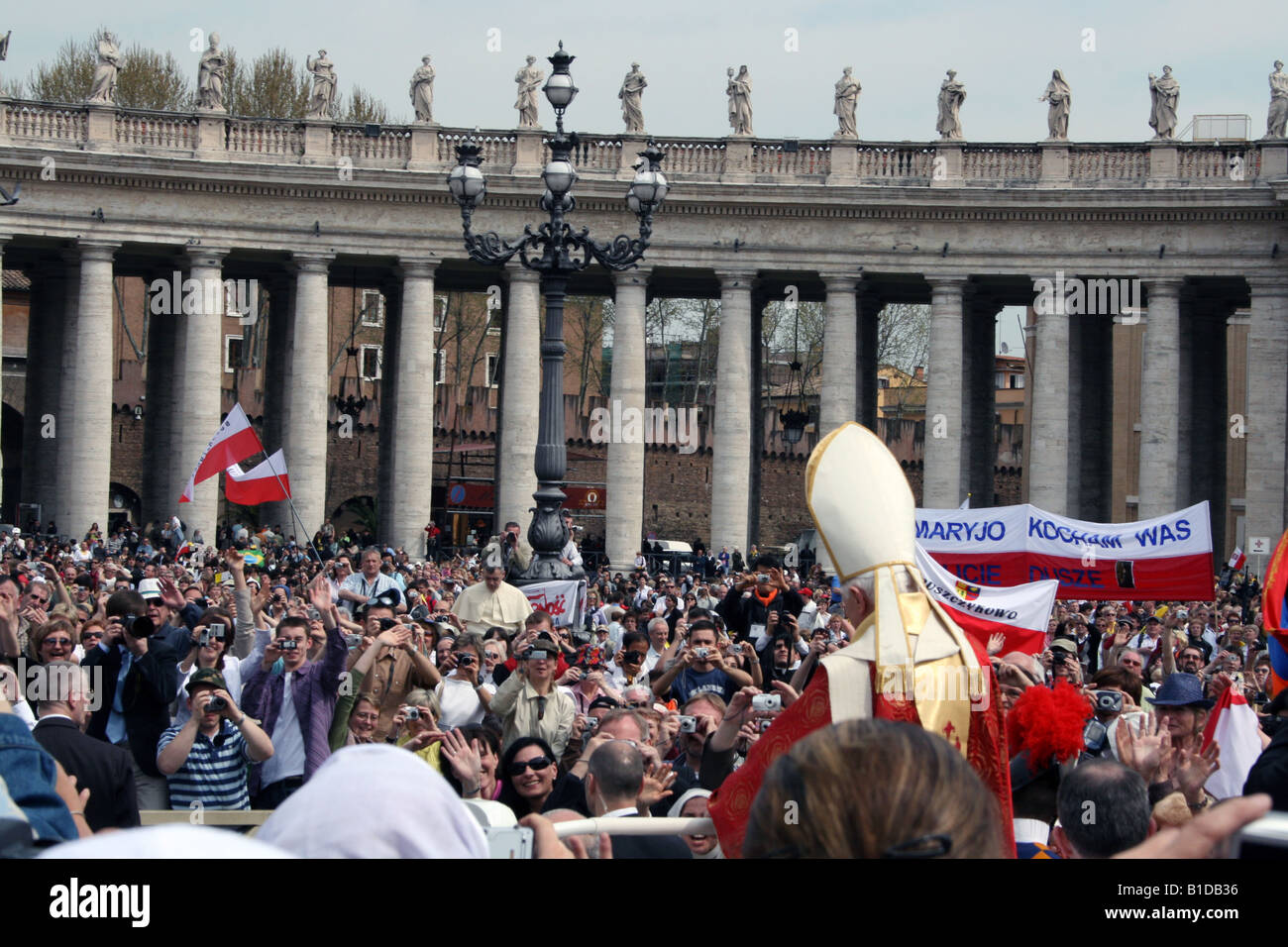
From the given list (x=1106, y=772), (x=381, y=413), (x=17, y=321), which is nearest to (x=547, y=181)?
(x=1106, y=772)

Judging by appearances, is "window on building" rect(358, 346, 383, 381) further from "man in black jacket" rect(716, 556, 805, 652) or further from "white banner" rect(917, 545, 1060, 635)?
"white banner" rect(917, 545, 1060, 635)

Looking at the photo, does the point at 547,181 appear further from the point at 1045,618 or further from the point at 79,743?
the point at 79,743

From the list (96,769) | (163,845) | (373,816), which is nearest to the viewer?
(163,845)

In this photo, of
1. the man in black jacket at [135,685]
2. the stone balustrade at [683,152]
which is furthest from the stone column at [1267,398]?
the man in black jacket at [135,685]

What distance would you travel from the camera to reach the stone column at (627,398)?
46750mm

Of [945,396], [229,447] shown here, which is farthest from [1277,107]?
[229,447]

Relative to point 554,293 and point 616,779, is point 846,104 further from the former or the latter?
point 616,779

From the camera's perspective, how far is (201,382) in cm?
4572

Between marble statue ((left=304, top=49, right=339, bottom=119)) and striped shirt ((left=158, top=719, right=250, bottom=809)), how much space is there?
128ft

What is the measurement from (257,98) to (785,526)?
2871 cm

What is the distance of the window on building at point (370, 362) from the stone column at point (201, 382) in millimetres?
29753

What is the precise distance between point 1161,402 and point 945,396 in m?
5.40

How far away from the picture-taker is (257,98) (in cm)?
7494

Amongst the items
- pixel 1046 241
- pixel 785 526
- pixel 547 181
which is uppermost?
pixel 1046 241
